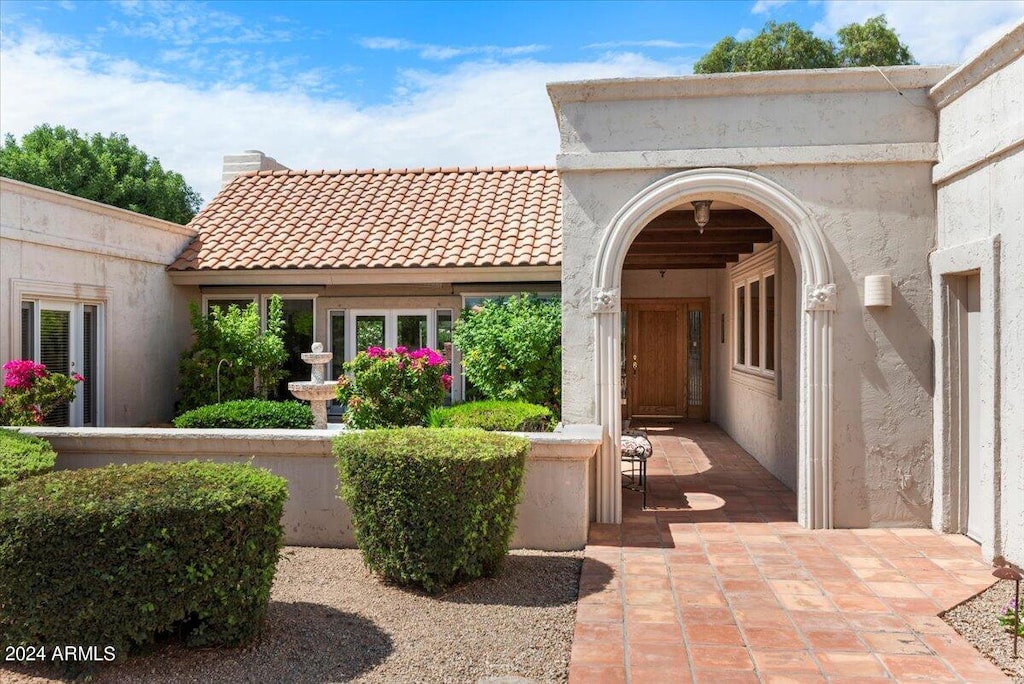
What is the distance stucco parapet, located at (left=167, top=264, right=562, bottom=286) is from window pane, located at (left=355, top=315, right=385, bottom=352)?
71 centimetres

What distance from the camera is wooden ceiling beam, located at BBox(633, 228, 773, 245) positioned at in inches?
423

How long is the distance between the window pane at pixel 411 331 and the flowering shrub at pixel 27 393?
5012 millimetres

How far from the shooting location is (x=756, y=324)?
12.0 m

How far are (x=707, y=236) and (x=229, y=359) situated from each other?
24.4 ft

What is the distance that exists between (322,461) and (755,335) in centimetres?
757

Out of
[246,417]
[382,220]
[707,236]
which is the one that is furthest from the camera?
[382,220]

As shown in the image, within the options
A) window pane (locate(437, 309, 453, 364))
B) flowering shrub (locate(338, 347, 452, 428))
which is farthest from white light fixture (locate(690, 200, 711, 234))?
window pane (locate(437, 309, 453, 364))

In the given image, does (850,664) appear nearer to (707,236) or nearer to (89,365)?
(707,236)

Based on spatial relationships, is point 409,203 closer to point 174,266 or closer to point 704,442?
point 174,266

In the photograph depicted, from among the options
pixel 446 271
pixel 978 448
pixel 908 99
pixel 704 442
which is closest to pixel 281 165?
pixel 446 271

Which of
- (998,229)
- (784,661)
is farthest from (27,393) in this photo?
(998,229)

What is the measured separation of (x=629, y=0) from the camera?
13117 millimetres

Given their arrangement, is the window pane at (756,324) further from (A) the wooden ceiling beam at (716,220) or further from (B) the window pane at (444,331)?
(B) the window pane at (444,331)

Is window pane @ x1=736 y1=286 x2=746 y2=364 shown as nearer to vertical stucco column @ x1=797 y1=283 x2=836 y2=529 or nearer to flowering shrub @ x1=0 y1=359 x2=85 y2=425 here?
vertical stucco column @ x1=797 y1=283 x2=836 y2=529
